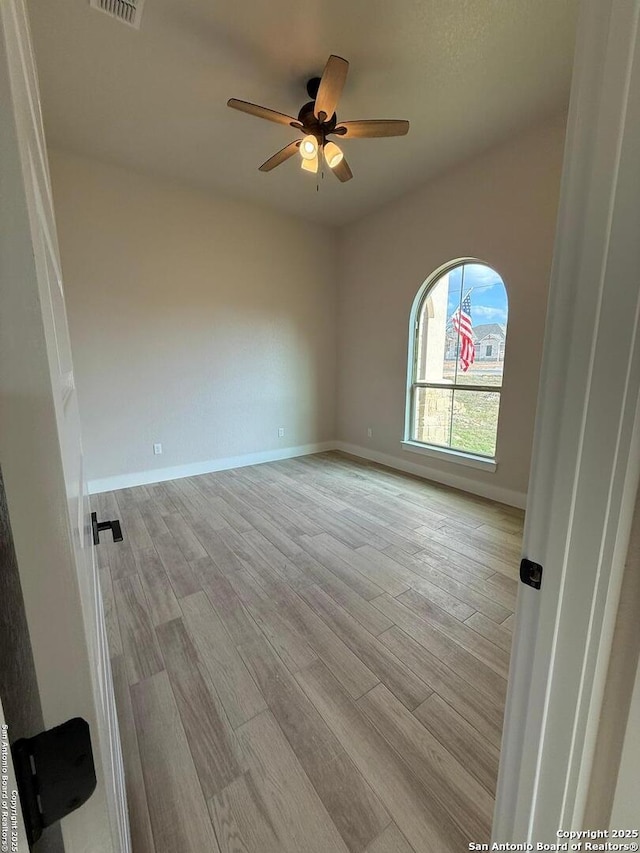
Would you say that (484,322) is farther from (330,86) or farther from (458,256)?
(330,86)

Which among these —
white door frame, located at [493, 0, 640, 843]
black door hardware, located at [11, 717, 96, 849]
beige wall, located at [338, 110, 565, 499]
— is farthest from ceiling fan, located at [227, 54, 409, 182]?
black door hardware, located at [11, 717, 96, 849]

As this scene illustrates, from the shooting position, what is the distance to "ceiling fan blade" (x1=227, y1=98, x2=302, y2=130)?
76.8 inches

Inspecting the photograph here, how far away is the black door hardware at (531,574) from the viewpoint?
0.63 metres

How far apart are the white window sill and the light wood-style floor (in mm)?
633

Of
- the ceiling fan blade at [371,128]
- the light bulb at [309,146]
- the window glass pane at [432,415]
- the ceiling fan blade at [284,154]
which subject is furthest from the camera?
the window glass pane at [432,415]

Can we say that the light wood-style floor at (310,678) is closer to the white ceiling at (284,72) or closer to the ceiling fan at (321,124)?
the ceiling fan at (321,124)

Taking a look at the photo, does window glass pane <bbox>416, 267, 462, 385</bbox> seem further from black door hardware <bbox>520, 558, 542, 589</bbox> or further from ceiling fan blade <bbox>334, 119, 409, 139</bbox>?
black door hardware <bbox>520, 558, 542, 589</bbox>

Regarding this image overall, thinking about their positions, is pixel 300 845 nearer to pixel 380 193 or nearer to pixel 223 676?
pixel 223 676

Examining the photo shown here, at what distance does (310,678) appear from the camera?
4.72 ft

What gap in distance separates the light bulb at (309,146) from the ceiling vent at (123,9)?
975 millimetres

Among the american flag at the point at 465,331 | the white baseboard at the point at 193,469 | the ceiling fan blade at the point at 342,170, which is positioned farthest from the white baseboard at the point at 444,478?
the ceiling fan blade at the point at 342,170

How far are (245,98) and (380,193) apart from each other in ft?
5.72

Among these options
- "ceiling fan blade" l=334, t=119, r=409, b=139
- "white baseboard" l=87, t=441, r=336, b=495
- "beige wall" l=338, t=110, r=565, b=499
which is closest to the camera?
"ceiling fan blade" l=334, t=119, r=409, b=139

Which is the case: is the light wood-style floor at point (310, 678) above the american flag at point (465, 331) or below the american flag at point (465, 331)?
below
